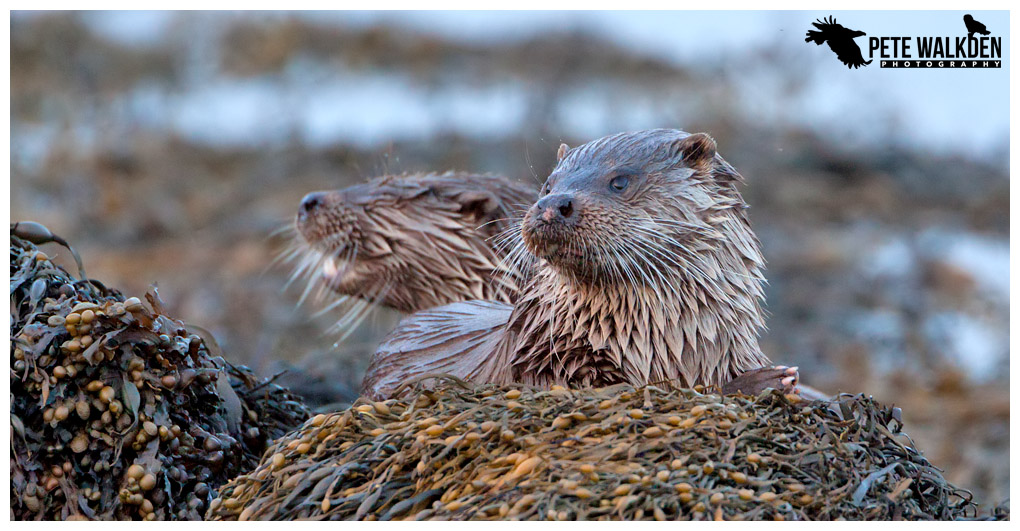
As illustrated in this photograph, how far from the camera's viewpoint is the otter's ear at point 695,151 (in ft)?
9.80

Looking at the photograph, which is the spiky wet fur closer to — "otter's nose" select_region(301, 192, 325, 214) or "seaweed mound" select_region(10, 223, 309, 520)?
"otter's nose" select_region(301, 192, 325, 214)

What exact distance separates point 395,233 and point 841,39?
Answer: 1.79m

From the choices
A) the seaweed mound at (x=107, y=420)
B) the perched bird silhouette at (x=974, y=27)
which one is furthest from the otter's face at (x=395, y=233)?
the perched bird silhouette at (x=974, y=27)

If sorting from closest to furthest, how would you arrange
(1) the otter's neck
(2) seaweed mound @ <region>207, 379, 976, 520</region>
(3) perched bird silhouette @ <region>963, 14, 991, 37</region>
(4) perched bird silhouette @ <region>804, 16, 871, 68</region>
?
(2) seaweed mound @ <region>207, 379, 976, 520</region>, (1) the otter's neck, (3) perched bird silhouette @ <region>963, 14, 991, 37</region>, (4) perched bird silhouette @ <region>804, 16, 871, 68</region>

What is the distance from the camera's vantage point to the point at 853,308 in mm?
9875

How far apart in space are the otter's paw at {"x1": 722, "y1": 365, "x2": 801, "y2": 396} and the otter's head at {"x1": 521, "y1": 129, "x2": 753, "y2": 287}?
A: 31cm

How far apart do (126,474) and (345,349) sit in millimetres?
3393

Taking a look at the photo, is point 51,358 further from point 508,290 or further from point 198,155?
point 198,155

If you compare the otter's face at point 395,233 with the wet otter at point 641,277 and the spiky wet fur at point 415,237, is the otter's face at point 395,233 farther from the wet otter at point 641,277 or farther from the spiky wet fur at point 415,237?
the wet otter at point 641,277

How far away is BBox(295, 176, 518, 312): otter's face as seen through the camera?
14.1ft

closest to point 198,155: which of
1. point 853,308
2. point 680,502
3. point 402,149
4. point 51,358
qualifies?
point 402,149

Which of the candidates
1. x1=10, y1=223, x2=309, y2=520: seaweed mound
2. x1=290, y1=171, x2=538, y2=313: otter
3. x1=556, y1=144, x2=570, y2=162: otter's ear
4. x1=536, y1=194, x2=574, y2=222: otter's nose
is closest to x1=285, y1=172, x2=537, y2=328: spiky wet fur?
x1=290, y1=171, x2=538, y2=313: otter
